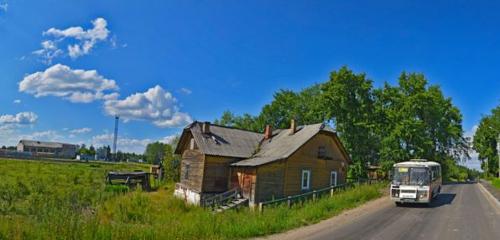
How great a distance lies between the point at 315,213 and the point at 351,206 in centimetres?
507

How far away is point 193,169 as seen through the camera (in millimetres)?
33750

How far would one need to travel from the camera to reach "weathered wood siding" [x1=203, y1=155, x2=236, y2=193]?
31562 millimetres

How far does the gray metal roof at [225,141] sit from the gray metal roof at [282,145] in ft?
2.99

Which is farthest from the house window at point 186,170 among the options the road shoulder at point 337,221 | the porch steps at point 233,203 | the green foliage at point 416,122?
the green foliage at point 416,122

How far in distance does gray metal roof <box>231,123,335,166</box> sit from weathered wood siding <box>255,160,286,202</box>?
1.88 feet

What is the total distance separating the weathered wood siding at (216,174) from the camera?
31562 millimetres

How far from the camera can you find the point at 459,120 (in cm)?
Result: 6288

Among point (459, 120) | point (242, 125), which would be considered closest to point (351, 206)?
point (242, 125)

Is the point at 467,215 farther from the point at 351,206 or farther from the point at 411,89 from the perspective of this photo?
the point at 411,89

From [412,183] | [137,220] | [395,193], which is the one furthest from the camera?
[395,193]

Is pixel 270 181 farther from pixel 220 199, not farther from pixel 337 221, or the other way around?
pixel 337 221

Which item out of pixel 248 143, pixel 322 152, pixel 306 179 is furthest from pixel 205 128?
pixel 322 152

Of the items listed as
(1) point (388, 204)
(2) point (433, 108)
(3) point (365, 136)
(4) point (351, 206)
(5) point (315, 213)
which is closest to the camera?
(5) point (315, 213)

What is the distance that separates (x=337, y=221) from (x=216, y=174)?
15363 millimetres
